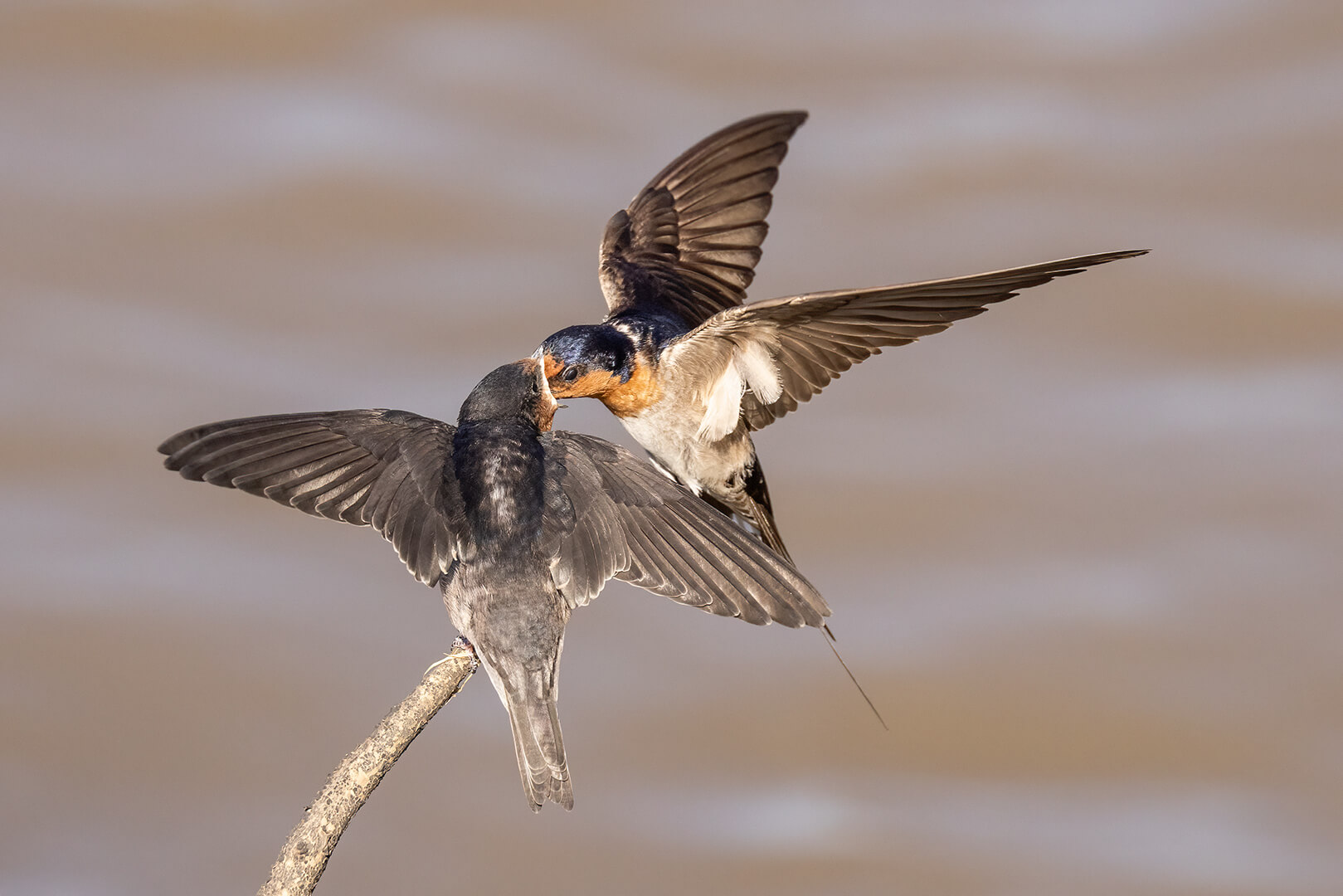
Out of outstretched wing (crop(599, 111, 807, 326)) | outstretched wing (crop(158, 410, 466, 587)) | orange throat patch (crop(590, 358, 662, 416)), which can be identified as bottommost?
outstretched wing (crop(158, 410, 466, 587))

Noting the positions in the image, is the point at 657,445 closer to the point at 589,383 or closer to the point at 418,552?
the point at 589,383

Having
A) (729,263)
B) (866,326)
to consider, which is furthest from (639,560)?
(729,263)

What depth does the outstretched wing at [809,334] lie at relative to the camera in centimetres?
161

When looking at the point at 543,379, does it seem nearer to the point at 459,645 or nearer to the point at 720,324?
the point at 720,324

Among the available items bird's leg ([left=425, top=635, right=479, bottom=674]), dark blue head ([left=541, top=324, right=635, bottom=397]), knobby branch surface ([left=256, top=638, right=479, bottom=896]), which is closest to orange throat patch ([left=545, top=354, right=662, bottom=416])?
dark blue head ([left=541, top=324, right=635, bottom=397])

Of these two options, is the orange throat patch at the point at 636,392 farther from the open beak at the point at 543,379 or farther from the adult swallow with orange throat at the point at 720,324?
the open beak at the point at 543,379

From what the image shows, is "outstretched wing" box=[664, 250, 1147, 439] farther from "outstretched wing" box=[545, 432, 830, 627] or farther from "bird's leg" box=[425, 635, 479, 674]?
"bird's leg" box=[425, 635, 479, 674]

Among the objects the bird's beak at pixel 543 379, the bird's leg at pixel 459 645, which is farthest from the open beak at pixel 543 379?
the bird's leg at pixel 459 645

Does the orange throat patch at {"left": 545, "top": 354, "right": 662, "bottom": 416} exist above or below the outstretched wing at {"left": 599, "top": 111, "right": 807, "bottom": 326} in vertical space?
below

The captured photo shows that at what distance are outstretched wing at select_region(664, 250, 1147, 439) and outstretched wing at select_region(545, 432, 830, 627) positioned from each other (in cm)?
26

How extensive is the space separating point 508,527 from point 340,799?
1.42ft

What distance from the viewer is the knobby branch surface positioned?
Result: 1495mm

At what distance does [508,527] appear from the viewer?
5.83 ft

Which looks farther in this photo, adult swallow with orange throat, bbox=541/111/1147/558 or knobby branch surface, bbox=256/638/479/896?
adult swallow with orange throat, bbox=541/111/1147/558
